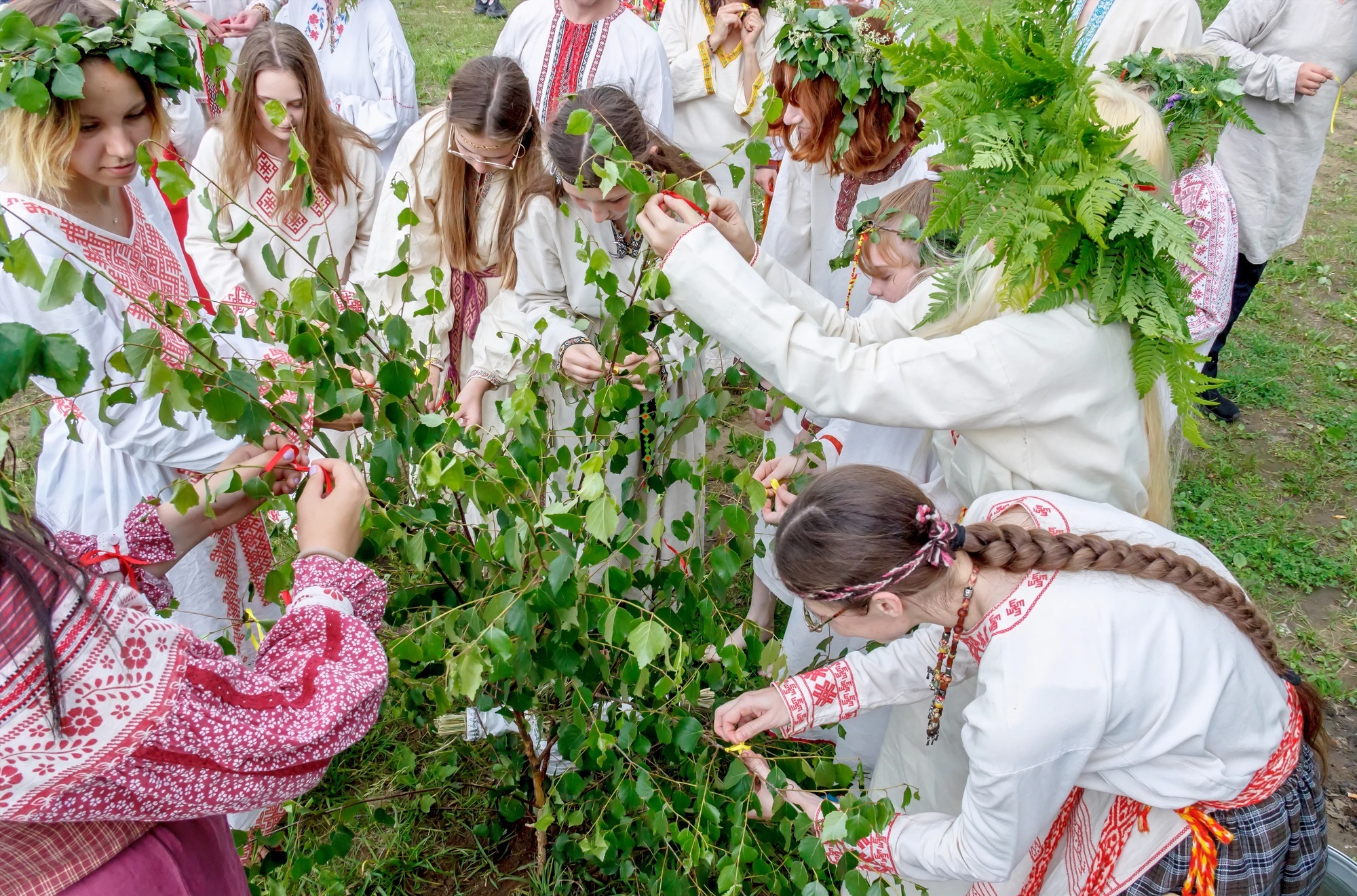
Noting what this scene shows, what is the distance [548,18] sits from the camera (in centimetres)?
356

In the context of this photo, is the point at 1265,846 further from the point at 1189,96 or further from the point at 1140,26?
the point at 1140,26

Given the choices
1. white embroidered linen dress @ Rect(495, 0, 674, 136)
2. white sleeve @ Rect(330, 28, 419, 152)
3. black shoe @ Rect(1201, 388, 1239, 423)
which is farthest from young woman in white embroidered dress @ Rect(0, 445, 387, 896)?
black shoe @ Rect(1201, 388, 1239, 423)

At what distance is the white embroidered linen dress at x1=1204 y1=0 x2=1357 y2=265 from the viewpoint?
3852mm

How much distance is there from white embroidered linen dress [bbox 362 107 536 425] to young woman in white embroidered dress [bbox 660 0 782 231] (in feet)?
5.40

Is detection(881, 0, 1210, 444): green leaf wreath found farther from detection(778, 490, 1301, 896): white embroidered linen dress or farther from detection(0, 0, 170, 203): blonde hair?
detection(0, 0, 170, 203): blonde hair

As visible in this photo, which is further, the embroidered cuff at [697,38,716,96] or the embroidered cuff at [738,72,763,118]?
the embroidered cuff at [697,38,716,96]

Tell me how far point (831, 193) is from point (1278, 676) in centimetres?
182

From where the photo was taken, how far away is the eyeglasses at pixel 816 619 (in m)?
1.60

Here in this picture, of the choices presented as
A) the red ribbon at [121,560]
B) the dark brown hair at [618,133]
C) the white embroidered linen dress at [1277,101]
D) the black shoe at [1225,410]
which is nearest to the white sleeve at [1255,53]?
the white embroidered linen dress at [1277,101]

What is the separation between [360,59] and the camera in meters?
3.92

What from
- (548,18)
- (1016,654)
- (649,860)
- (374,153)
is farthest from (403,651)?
(548,18)

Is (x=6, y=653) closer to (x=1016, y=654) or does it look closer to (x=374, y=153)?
(x=1016, y=654)

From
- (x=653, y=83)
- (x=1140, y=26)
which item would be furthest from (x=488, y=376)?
(x=1140, y=26)

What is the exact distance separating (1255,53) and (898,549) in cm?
363
